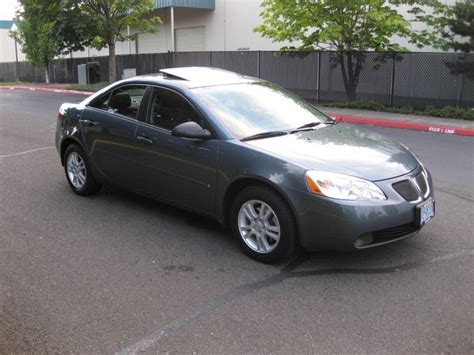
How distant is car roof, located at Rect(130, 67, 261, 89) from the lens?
5.28m

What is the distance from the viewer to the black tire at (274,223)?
412cm

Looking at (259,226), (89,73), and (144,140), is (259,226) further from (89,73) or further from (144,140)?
(89,73)

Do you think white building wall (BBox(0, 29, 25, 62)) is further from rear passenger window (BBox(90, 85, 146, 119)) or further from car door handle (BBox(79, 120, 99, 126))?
rear passenger window (BBox(90, 85, 146, 119))

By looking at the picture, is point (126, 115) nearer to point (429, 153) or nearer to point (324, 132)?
point (324, 132)

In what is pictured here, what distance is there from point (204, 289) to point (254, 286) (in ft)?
1.23

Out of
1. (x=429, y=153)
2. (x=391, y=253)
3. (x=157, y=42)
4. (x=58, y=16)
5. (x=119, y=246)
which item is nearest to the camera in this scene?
(x=391, y=253)

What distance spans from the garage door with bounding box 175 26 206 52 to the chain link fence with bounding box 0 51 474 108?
3167 millimetres

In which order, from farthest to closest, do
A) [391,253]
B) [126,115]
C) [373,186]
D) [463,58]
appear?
1. [463,58]
2. [126,115]
3. [391,253]
4. [373,186]

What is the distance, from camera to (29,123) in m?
13.0

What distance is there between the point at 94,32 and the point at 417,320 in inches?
885

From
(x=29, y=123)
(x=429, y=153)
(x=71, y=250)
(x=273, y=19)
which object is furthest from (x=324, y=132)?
(x=273, y=19)

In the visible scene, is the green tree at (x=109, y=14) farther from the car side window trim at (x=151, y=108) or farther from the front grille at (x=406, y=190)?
the front grille at (x=406, y=190)

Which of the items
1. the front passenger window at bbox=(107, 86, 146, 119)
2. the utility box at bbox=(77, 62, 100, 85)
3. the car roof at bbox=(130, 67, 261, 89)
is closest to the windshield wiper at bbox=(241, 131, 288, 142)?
the car roof at bbox=(130, 67, 261, 89)

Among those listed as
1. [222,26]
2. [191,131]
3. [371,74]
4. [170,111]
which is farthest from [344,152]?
[222,26]
